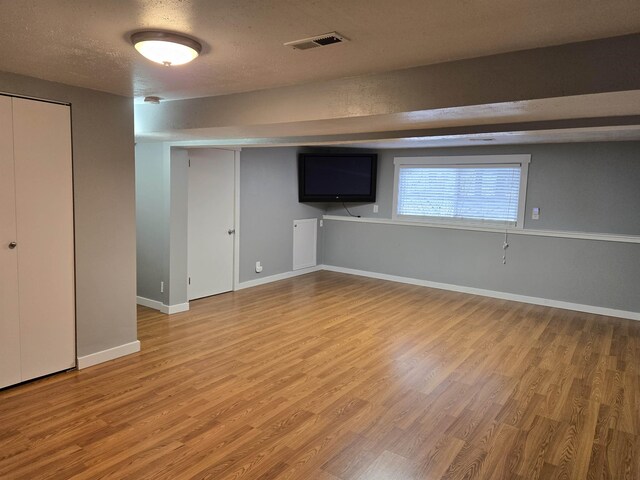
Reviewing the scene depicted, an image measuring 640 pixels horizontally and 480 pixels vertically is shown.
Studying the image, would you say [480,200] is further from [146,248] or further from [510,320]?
[146,248]

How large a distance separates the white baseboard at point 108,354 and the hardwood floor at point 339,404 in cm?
8

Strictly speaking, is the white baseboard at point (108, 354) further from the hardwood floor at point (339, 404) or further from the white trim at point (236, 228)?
the white trim at point (236, 228)

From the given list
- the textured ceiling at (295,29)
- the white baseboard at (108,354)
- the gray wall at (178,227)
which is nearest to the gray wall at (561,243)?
the gray wall at (178,227)

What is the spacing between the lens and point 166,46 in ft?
6.77

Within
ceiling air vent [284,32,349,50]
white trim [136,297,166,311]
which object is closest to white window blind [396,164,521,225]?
white trim [136,297,166,311]

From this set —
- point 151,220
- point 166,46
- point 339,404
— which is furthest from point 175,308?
point 166,46

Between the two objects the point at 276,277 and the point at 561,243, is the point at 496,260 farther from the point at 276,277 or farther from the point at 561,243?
the point at 276,277

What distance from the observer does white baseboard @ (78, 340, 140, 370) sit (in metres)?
3.64

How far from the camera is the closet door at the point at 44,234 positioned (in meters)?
3.19

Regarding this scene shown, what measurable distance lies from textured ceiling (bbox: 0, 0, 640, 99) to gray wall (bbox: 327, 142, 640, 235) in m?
4.11

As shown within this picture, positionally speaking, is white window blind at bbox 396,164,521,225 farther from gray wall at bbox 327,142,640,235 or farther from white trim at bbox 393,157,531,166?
gray wall at bbox 327,142,640,235

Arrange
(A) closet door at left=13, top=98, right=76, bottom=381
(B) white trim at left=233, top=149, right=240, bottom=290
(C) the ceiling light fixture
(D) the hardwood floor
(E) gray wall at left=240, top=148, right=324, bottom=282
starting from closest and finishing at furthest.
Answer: (C) the ceiling light fixture → (D) the hardwood floor → (A) closet door at left=13, top=98, right=76, bottom=381 → (B) white trim at left=233, top=149, right=240, bottom=290 → (E) gray wall at left=240, top=148, right=324, bottom=282

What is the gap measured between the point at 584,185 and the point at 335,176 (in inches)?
138

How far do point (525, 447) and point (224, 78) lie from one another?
3016mm
